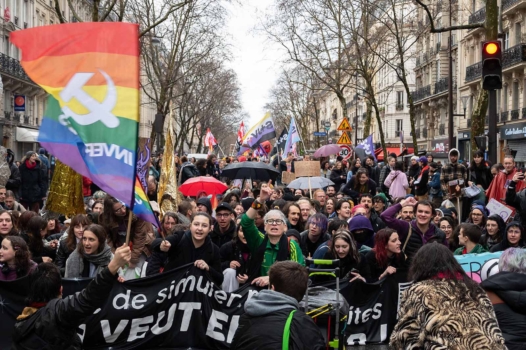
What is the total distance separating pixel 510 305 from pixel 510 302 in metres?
0.03

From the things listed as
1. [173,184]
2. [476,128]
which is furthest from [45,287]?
[476,128]

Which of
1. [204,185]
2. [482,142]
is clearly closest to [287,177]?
[204,185]

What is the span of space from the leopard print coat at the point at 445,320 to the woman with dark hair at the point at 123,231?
14.0ft

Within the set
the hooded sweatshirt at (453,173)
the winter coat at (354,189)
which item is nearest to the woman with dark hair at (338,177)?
the winter coat at (354,189)

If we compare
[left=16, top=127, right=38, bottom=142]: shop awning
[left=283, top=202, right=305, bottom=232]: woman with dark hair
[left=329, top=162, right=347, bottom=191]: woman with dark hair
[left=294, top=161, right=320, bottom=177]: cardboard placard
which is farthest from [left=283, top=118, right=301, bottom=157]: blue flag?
[left=16, top=127, right=38, bottom=142]: shop awning

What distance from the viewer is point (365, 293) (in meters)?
8.38

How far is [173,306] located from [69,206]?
189 inches

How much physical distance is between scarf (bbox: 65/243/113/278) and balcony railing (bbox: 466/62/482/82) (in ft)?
143

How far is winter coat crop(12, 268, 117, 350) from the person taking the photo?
15.2 feet

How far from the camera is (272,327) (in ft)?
13.3

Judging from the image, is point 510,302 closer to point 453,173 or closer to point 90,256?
point 90,256

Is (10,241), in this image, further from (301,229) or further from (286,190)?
(286,190)

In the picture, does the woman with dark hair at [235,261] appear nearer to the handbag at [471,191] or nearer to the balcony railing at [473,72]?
the handbag at [471,191]

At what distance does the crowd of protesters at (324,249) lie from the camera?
445 centimetres
